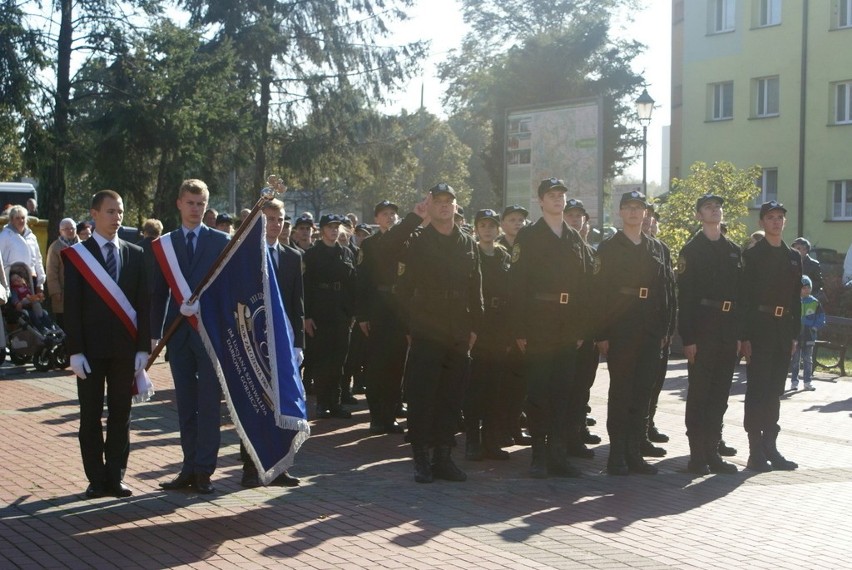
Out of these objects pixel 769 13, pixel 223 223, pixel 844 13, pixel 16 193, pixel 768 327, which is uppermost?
pixel 769 13

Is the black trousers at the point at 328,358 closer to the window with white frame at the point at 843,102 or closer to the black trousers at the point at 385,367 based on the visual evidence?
the black trousers at the point at 385,367

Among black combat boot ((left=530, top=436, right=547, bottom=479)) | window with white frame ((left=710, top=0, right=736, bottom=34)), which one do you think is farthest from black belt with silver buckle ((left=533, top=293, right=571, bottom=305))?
window with white frame ((left=710, top=0, right=736, bottom=34))

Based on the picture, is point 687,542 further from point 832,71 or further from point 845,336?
point 832,71

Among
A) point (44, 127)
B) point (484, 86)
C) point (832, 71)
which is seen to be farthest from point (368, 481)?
point (484, 86)

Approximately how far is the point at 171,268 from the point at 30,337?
8.58 m

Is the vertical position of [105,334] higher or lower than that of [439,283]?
lower

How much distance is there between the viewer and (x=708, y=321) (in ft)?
31.9

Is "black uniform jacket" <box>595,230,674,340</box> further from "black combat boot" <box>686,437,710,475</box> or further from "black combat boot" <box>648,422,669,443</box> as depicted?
"black combat boot" <box>648,422,669,443</box>

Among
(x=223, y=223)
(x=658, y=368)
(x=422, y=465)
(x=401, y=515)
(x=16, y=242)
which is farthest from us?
(x=16, y=242)

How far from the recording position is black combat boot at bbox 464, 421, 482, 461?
32.9 feet

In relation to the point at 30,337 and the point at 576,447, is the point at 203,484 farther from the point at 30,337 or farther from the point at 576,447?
the point at 30,337

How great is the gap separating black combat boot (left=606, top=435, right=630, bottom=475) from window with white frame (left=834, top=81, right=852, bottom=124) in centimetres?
3233

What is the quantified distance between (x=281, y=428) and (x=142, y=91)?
20.1m

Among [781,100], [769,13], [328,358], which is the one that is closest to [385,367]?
[328,358]
